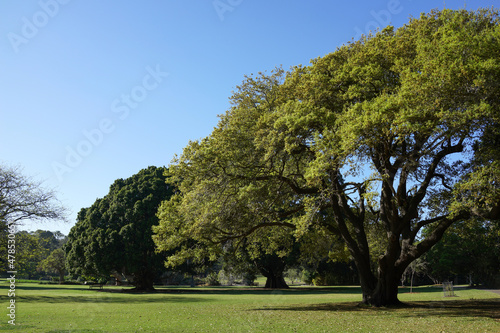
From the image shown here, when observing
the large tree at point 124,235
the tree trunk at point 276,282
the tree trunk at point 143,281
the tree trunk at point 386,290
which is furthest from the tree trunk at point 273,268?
the tree trunk at point 386,290

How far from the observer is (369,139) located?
1388 cm

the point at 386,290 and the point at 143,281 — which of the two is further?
the point at 143,281

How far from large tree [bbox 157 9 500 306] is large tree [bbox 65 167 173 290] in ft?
66.6

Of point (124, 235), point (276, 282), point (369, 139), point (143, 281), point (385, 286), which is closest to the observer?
point (369, 139)

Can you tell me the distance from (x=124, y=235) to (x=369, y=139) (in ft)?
107

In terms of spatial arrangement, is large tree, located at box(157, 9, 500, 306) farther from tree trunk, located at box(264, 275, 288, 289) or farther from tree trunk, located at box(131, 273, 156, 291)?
tree trunk, located at box(264, 275, 288, 289)

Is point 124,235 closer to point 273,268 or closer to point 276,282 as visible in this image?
point 273,268

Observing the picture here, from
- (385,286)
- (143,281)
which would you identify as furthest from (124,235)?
(385,286)

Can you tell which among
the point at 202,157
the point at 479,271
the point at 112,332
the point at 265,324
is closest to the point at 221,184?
the point at 202,157

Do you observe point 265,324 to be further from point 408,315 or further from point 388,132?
point 388,132

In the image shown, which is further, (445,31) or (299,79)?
(299,79)

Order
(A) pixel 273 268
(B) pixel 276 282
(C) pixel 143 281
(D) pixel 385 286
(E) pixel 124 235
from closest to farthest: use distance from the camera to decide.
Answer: (D) pixel 385 286
(E) pixel 124 235
(C) pixel 143 281
(A) pixel 273 268
(B) pixel 276 282

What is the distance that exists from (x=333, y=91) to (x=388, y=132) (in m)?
4.81

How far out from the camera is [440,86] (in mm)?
12688
